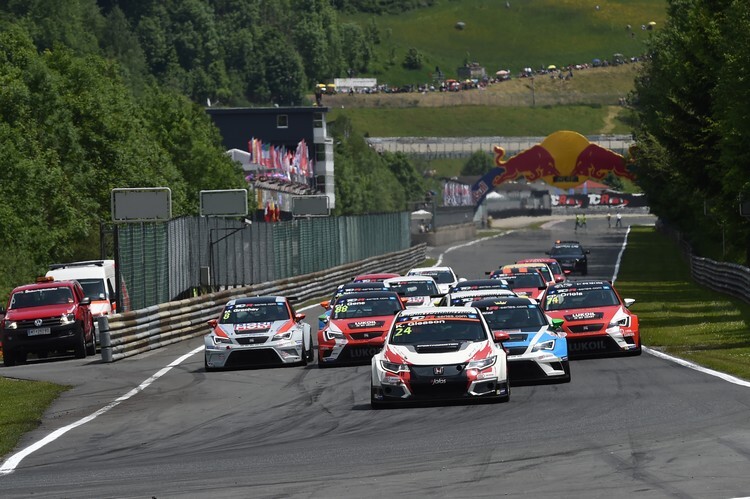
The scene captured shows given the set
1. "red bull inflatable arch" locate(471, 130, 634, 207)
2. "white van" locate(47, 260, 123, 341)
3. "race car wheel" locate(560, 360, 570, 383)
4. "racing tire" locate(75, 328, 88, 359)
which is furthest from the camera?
"red bull inflatable arch" locate(471, 130, 634, 207)

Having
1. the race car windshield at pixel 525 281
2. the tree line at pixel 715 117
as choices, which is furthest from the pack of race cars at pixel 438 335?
the tree line at pixel 715 117

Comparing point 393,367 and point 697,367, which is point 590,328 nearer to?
point 697,367

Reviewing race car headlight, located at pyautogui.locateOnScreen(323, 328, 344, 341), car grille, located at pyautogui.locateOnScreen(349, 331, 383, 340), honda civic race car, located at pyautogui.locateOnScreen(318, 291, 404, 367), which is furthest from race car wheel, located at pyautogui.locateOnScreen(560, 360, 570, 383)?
race car headlight, located at pyautogui.locateOnScreen(323, 328, 344, 341)

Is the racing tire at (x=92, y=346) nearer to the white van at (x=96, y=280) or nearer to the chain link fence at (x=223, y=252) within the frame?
the chain link fence at (x=223, y=252)

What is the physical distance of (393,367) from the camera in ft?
62.3

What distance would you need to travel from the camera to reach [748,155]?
4288 cm

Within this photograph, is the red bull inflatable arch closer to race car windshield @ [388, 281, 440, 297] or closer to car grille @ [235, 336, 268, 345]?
race car windshield @ [388, 281, 440, 297]

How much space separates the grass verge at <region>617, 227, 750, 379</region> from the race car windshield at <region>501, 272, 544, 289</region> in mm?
2896

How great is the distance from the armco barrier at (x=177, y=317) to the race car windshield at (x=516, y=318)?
11.0 metres

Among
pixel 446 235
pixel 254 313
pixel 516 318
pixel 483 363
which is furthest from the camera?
pixel 446 235

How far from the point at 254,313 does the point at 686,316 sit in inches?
596

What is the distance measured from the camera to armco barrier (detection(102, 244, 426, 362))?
32.2m

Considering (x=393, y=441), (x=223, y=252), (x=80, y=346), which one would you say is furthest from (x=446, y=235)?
(x=393, y=441)

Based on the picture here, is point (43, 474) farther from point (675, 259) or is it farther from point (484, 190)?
point (484, 190)
